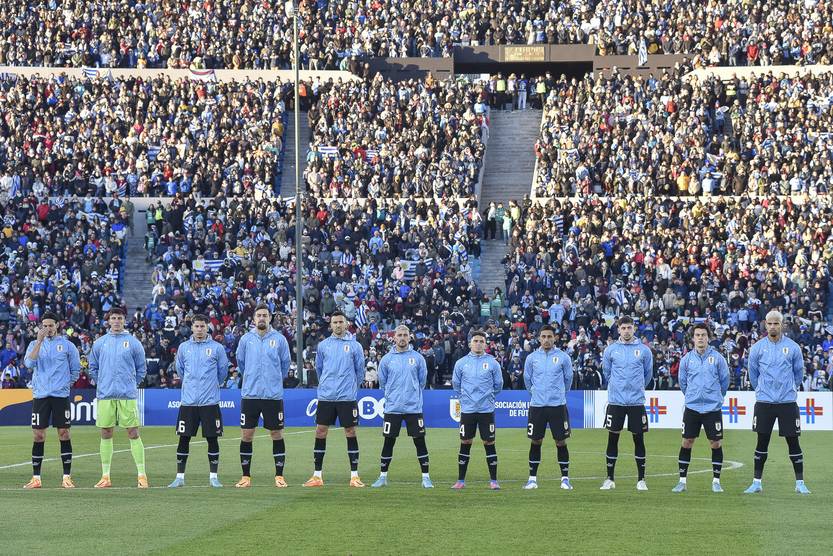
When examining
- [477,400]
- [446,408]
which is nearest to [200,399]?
[477,400]

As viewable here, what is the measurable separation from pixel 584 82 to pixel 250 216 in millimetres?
14415

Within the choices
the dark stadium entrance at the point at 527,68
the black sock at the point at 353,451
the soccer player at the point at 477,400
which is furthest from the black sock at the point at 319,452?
the dark stadium entrance at the point at 527,68

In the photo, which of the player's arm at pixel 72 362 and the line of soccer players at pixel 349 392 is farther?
the player's arm at pixel 72 362

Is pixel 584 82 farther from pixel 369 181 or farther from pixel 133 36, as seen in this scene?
pixel 133 36

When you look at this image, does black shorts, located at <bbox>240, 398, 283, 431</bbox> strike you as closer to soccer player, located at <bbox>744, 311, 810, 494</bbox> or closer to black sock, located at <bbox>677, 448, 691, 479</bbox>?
black sock, located at <bbox>677, 448, 691, 479</bbox>

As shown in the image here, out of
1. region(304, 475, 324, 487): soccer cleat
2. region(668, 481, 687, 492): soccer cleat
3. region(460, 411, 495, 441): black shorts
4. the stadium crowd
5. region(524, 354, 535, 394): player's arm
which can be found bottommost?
region(668, 481, 687, 492): soccer cleat

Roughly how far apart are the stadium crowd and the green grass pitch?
31177mm

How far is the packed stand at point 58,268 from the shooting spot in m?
39.2

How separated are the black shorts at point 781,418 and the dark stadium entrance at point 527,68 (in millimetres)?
38480

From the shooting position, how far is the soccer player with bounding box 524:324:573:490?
19.7 m

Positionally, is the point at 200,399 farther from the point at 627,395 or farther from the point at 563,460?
the point at 627,395

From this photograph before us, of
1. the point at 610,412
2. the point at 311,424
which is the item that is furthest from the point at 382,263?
the point at 610,412

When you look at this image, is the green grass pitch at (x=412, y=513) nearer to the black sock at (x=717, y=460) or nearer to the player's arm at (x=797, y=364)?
the black sock at (x=717, y=460)

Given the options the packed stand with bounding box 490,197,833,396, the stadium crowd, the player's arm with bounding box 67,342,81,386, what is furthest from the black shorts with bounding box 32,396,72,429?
the stadium crowd
